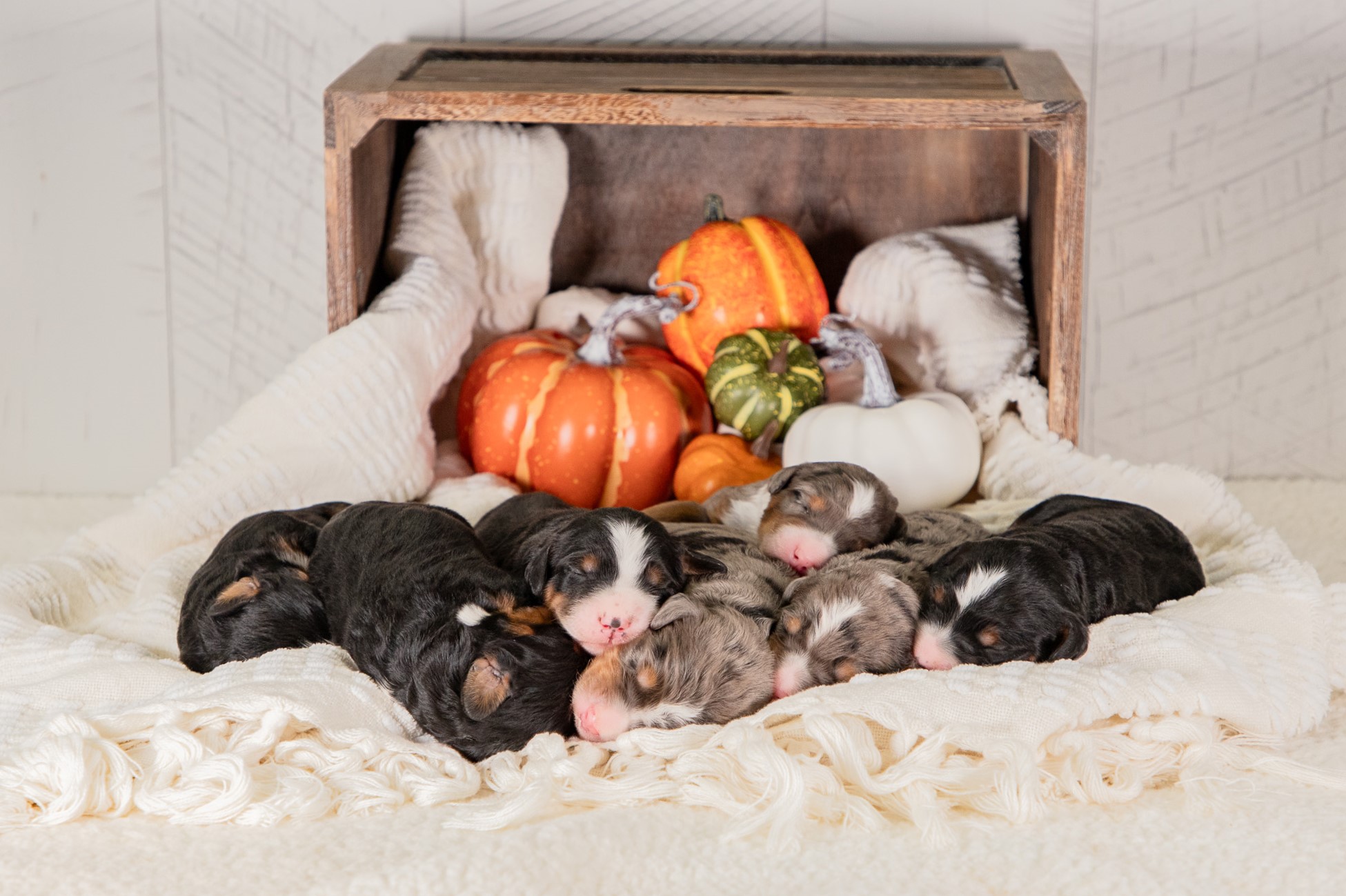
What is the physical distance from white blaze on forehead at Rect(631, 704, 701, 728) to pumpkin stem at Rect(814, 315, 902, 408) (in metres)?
0.90

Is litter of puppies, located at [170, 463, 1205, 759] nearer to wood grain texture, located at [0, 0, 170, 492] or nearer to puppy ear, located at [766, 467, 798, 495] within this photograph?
puppy ear, located at [766, 467, 798, 495]

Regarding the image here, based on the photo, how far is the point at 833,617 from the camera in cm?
139

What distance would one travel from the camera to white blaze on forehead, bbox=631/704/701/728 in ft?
4.23

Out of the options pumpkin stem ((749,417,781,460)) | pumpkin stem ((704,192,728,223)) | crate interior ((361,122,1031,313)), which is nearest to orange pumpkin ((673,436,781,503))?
pumpkin stem ((749,417,781,460))

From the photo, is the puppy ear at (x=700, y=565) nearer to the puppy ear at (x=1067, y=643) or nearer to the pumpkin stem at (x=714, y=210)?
the puppy ear at (x=1067, y=643)

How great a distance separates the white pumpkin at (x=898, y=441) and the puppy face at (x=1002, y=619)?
21.4 inches

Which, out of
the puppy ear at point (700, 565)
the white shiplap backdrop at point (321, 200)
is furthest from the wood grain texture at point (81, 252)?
the puppy ear at point (700, 565)

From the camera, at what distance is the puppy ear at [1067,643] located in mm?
1364

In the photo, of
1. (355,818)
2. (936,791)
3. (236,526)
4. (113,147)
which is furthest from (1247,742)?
(113,147)

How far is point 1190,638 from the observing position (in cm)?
142

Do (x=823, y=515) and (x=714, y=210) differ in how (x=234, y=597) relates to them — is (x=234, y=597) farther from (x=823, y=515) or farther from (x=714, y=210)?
(x=714, y=210)

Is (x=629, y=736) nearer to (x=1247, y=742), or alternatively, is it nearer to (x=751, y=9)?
(x=1247, y=742)

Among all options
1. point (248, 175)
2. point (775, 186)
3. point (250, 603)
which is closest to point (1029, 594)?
point (250, 603)

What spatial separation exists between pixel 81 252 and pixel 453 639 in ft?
5.60
